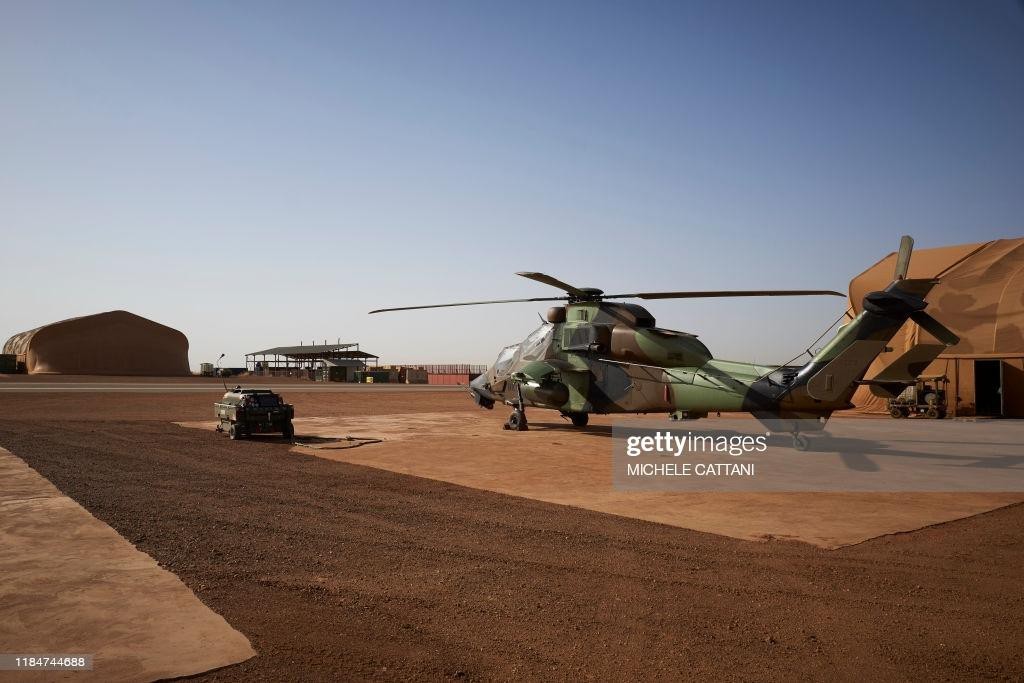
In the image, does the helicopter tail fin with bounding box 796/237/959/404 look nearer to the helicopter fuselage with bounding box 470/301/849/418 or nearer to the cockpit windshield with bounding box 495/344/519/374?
the helicopter fuselage with bounding box 470/301/849/418

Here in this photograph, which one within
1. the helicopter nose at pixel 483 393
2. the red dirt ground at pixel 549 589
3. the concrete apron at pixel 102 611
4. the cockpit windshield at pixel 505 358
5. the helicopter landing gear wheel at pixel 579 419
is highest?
the cockpit windshield at pixel 505 358

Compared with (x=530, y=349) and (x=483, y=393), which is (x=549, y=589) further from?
(x=483, y=393)

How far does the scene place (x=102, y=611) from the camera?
561 centimetres

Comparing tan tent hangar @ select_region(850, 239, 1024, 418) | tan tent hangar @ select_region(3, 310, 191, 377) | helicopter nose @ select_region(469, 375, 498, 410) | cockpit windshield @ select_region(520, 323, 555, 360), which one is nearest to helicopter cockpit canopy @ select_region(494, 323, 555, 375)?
cockpit windshield @ select_region(520, 323, 555, 360)

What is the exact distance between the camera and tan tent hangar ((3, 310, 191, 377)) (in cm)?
7906

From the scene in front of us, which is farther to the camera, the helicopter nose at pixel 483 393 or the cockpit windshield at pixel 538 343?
the helicopter nose at pixel 483 393

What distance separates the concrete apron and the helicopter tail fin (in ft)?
43.4

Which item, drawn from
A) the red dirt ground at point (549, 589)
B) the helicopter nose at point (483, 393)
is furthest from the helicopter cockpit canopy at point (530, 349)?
the red dirt ground at point (549, 589)

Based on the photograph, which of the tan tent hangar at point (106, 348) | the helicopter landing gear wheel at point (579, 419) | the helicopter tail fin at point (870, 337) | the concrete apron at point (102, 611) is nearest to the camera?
the concrete apron at point (102, 611)

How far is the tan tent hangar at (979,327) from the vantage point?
98.4ft

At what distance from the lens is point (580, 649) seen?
16.4ft

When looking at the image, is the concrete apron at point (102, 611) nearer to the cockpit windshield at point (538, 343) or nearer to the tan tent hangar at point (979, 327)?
the cockpit windshield at point (538, 343)

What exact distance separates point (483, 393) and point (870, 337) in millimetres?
13308

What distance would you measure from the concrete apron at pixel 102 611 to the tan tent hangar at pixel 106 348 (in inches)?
3356
